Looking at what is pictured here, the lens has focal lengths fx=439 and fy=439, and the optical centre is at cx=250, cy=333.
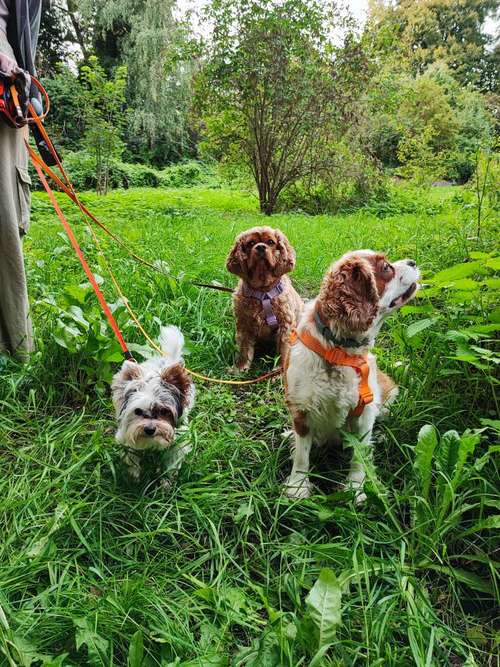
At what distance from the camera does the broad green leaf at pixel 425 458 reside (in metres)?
1.90

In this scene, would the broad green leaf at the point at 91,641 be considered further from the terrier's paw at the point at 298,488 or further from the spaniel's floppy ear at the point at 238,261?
the spaniel's floppy ear at the point at 238,261

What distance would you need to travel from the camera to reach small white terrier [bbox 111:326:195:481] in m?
2.31

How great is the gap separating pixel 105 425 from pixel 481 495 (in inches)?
84.9

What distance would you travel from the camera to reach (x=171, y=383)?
2531 millimetres

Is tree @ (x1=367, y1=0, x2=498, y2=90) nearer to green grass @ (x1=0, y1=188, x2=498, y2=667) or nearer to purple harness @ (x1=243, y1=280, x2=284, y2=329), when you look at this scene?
purple harness @ (x1=243, y1=280, x2=284, y2=329)

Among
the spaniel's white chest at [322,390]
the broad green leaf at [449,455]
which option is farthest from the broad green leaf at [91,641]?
the broad green leaf at [449,455]

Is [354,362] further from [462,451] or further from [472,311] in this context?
[472,311]

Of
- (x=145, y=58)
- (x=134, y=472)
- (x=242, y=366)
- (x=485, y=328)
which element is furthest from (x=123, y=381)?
(x=145, y=58)

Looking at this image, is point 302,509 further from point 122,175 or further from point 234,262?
point 122,175

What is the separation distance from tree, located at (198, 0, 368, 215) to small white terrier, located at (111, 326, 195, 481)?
39.6ft

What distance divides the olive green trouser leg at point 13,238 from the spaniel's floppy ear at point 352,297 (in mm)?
2141

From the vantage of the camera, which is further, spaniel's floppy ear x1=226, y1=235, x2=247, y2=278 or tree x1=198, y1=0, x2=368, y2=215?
tree x1=198, y1=0, x2=368, y2=215

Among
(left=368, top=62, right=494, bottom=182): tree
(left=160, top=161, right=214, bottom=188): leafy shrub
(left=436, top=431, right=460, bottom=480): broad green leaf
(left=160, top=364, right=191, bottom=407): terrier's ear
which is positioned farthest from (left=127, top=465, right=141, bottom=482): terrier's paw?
(left=160, top=161, right=214, bottom=188): leafy shrub

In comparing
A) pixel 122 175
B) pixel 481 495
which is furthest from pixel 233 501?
pixel 122 175
